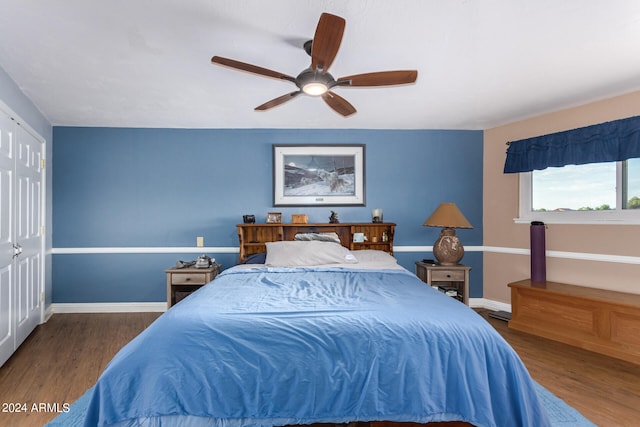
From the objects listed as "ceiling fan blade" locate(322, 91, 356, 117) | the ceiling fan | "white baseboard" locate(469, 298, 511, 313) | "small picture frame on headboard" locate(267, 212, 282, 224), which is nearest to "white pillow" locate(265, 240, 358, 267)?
"small picture frame on headboard" locate(267, 212, 282, 224)

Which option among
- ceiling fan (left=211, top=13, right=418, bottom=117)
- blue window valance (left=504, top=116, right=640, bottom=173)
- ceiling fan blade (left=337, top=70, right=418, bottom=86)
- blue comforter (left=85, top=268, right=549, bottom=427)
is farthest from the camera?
blue window valance (left=504, top=116, right=640, bottom=173)

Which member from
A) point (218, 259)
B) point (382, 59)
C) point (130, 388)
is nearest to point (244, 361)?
point (130, 388)

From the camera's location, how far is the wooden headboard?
12.2 ft

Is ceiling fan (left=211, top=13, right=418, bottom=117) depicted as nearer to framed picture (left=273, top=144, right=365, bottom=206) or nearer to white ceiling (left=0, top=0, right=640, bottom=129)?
white ceiling (left=0, top=0, right=640, bottom=129)

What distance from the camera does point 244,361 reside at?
1450 mm

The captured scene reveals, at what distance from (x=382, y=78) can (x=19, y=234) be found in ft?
11.6

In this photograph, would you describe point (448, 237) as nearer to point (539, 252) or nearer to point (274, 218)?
point (539, 252)

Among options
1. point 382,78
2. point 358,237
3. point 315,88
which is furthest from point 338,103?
point 358,237

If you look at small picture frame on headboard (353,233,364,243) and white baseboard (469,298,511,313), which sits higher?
small picture frame on headboard (353,233,364,243)

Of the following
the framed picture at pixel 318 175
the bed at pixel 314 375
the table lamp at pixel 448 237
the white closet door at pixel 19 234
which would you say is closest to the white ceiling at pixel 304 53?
the white closet door at pixel 19 234

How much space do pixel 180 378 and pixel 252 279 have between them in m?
1.18

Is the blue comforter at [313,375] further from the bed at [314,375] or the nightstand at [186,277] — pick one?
the nightstand at [186,277]

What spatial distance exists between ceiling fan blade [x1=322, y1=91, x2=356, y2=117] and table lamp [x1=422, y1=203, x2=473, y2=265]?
5.88 feet

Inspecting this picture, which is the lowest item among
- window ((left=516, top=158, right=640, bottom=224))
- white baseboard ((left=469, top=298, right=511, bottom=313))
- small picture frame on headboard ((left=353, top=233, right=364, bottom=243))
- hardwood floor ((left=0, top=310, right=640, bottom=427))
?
hardwood floor ((left=0, top=310, right=640, bottom=427))
